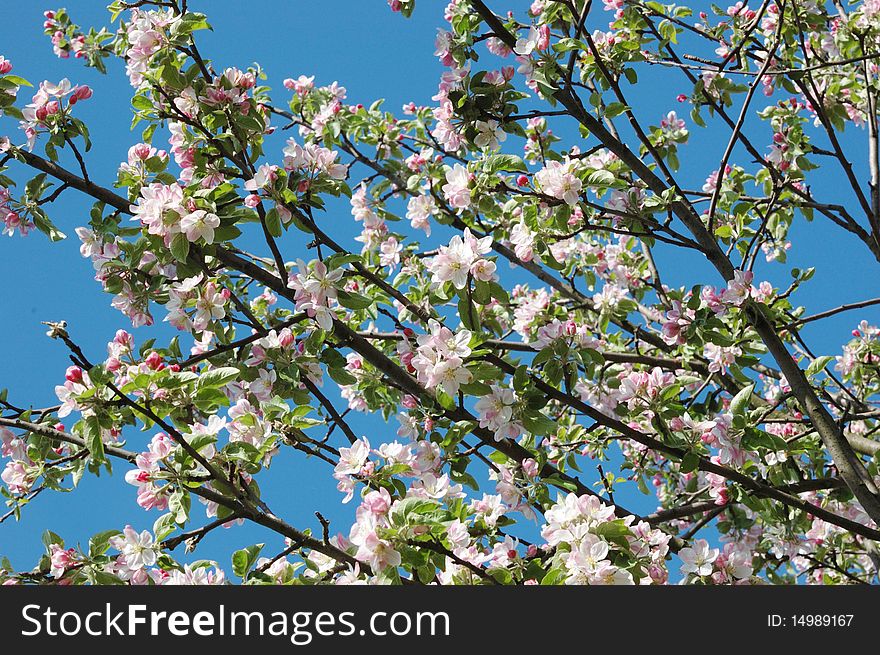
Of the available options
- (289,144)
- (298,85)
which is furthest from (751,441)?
(298,85)

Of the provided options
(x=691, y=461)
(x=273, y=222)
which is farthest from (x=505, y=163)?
(x=691, y=461)

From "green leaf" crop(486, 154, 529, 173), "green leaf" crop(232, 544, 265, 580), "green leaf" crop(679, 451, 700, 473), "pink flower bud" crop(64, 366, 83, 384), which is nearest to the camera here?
"pink flower bud" crop(64, 366, 83, 384)

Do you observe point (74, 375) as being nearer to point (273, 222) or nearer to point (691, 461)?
point (273, 222)

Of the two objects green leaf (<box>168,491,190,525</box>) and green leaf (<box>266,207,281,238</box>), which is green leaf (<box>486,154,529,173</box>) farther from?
green leaf (<box>168,491,190,525</box>)

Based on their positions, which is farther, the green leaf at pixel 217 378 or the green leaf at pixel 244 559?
the green leaf at pixel 244 559

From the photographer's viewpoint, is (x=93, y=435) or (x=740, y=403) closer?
(x=93, y=435)

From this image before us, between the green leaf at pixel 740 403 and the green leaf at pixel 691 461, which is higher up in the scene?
the green leaf at pixel 740 403

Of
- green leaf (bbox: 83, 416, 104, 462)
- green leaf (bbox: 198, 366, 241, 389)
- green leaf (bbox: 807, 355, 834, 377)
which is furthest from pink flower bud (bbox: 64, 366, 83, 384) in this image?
green leaf (bbox: 807, 355, 834, 377)

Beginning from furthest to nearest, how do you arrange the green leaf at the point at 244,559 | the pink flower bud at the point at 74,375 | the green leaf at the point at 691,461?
the green leaf at the point at 691,461, the green leaf at the point at 244,559, the pink flower bud at the point at 74,375

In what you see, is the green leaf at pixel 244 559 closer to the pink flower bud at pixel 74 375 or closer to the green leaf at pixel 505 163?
the pink flower bud at pixel 74 375

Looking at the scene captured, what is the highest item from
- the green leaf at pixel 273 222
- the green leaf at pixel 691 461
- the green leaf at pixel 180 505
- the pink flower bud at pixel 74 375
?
the green leaf at pixel 273 222

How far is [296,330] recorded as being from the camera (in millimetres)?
3393

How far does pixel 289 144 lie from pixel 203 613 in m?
1.72

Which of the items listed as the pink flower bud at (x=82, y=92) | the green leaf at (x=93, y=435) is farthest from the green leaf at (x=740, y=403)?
the pink flower bud at (x=82, y=92)
